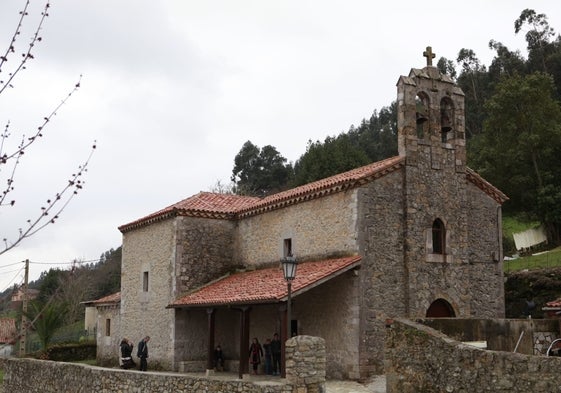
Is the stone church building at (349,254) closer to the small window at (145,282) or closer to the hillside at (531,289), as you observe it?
the small window at (145,282)

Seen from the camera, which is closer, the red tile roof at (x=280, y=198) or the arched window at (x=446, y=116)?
the red tile roof at (x=280, y=198)

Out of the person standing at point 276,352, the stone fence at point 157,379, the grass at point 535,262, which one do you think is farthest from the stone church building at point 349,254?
the grass at point 535,262

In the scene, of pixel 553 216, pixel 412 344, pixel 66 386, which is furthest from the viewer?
pixel 553 216

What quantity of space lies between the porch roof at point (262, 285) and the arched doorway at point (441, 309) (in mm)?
3348

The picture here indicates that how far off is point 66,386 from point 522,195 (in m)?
33.6

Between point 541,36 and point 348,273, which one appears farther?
point 541,36

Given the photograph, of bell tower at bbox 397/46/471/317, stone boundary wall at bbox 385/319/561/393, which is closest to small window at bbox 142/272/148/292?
bell tower at bbox 397/46/471/317

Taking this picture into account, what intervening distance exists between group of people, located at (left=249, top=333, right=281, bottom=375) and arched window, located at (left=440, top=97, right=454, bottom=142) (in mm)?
8631

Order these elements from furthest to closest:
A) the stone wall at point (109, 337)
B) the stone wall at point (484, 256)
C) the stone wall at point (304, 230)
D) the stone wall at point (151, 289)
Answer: the stone wall at point (109, 337) < the stone wall at point (151, 289) < the stone wall at point (484, 256) < the stone wall at point (304, 230)

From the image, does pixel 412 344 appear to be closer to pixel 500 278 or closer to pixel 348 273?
pixel 348 273

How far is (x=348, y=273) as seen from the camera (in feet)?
59.0

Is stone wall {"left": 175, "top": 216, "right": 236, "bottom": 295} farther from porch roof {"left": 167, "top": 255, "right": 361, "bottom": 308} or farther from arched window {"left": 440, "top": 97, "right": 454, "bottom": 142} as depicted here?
arched window {"left": 440, "top": 97, "right": 454, "bottom": 142}

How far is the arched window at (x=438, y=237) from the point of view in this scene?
1966 cm

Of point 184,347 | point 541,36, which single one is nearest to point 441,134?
point 184,347
